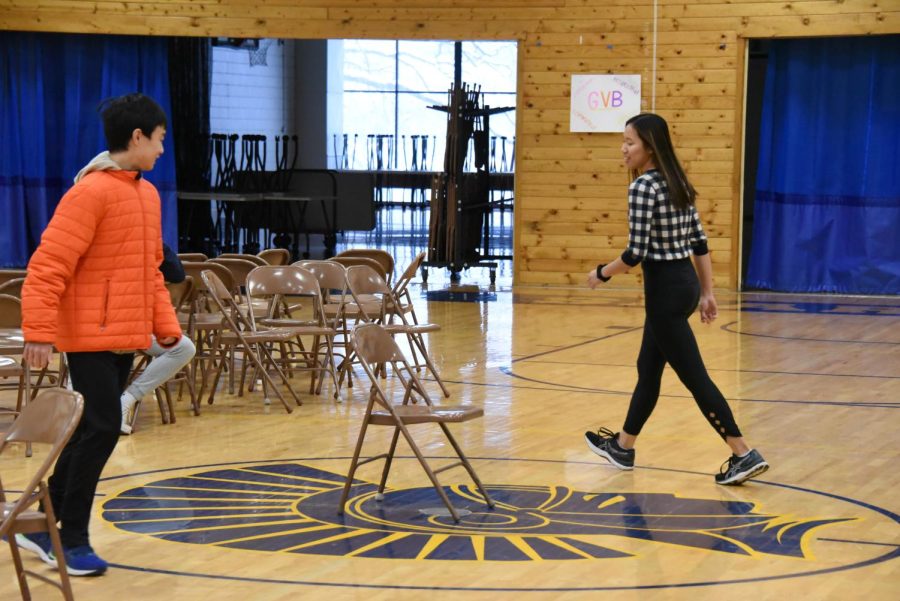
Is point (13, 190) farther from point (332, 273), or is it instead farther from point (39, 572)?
point (39, 572)

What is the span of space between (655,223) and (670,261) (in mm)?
159

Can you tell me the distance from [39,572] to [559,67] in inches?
419

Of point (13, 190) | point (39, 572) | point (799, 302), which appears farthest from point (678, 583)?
point (13, 190)

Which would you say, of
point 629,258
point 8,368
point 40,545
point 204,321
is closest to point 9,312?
point 8,368

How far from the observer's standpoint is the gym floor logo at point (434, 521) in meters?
4.29

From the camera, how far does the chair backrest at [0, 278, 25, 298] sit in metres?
6.57

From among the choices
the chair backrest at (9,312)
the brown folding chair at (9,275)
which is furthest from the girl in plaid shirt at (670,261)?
the brown folding chair at (9,275)

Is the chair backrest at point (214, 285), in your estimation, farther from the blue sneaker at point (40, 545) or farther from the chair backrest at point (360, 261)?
the blue sneaker at point (40, 545)

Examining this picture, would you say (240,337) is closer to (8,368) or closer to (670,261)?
(8,368)

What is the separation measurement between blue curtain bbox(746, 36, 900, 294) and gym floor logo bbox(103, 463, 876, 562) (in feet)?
30.1

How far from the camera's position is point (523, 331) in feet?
34.0

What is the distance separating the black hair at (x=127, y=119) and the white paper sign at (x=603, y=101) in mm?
10121

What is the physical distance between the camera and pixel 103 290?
3881mm

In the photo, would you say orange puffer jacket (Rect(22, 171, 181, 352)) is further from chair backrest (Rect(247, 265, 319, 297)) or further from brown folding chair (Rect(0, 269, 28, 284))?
chair backrest (Rect(247, 265, 319, 297))
